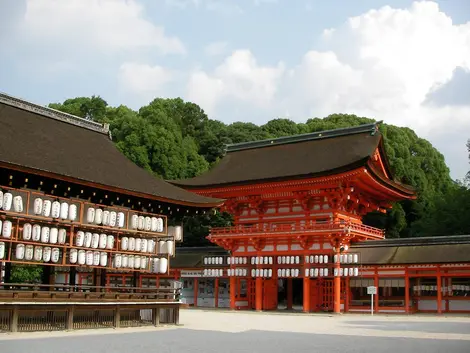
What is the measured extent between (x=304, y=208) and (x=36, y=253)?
1896cm

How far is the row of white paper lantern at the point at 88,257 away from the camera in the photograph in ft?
70.5

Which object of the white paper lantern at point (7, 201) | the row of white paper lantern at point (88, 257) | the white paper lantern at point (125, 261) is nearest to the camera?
the white paper lantern at point (7, 201)

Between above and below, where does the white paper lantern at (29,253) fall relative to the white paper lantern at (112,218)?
below

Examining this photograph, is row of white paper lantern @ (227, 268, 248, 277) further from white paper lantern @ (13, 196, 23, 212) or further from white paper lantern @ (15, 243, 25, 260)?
white paper lantern @ (13, 196, 23, 212)

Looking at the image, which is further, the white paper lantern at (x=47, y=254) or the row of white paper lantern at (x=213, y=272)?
the row of white paper lantern at (x=213, y=272)

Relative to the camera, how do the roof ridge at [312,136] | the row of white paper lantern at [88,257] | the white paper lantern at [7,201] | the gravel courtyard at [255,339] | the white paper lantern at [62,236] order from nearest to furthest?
the gravel courtyard at [255,339] < the white paper lantern at [7,201] < the white paper lantern at [62,236] < the row of white paper lantern at [88,257] < the roof ridge at [312,136]

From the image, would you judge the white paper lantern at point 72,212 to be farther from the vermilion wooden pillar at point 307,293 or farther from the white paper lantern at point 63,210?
the vermilion wooden pillar at point 307,293

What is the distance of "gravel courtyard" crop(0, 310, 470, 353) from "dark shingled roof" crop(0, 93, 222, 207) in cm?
510

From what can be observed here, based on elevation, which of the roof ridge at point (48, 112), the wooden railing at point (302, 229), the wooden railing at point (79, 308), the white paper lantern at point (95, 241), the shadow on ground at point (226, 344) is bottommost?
the shadow on ground at point (226, 344)

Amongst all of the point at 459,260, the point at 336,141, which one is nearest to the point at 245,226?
the point at 336,141

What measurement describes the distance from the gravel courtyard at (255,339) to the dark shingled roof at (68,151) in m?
5.10

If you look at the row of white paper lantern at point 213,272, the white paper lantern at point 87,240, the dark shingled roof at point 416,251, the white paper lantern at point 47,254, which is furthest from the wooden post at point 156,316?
the row of white paper lantern at point 213,272

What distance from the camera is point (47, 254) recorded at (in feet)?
67.9

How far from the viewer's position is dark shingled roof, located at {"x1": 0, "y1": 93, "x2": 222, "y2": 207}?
20203 millimetres
